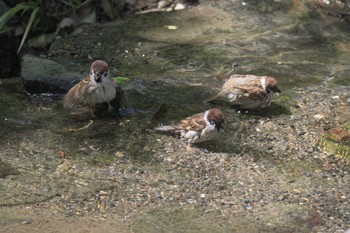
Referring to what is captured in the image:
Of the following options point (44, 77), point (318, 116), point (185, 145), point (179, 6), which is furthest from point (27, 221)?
point (179, 6)

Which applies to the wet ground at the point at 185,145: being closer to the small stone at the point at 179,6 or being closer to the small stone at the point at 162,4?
the small stone at the point at 179,6

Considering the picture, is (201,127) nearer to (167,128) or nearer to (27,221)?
(167,128)

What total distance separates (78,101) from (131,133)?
0.53 metres

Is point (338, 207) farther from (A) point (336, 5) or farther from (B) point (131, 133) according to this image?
(A) point (336, 5)

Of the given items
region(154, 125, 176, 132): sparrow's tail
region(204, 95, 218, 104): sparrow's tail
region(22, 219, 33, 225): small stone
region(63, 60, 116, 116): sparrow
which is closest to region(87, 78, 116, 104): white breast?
region(63, 60, 116, 116): sparrow

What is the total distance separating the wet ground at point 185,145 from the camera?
4.40 meters

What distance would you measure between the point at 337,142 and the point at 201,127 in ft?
3.34

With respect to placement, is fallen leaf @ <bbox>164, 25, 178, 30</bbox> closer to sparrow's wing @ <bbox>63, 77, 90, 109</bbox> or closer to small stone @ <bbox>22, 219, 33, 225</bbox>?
sparrow's wing @ <bbox>63, 77, 90, 109</bbox>

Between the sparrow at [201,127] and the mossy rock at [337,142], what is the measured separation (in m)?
0.78

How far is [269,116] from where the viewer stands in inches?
231

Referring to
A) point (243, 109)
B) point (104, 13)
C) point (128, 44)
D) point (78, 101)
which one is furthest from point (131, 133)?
point (104, 13)

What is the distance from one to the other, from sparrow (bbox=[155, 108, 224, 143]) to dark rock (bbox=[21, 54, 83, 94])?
130 centimetres

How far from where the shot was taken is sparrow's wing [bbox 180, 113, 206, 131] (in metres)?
5.27

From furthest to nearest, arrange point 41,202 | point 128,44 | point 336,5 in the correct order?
1. point 336,5
2. point 128,44
3. point 41,202
